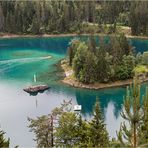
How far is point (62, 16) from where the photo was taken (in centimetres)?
16038

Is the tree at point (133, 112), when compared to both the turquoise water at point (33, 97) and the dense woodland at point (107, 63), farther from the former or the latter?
the dense woodland at point (107, 63)

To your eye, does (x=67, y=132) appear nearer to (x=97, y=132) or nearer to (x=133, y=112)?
(x=97, y=132)

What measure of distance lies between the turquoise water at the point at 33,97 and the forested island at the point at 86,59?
0.62m

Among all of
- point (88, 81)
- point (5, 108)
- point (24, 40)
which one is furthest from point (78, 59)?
point (24, 40)

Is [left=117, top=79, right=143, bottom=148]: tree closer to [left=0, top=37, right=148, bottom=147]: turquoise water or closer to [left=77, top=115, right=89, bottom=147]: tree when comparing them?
[left=77, top=115, right=89, bottom=147]: tree

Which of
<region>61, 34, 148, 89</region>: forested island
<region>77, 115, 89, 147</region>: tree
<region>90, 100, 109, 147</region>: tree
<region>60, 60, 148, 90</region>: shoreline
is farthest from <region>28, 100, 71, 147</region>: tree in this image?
<region>61, 34, 148, 89</region>: forested island

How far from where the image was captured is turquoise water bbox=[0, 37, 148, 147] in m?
65.9

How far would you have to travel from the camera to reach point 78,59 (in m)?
91.4

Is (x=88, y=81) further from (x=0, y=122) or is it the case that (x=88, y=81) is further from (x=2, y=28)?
(x=2, y=28)

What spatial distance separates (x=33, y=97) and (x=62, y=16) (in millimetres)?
82535

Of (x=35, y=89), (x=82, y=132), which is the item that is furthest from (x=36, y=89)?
(x=82, y=132)

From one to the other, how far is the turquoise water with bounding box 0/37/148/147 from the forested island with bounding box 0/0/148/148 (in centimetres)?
62

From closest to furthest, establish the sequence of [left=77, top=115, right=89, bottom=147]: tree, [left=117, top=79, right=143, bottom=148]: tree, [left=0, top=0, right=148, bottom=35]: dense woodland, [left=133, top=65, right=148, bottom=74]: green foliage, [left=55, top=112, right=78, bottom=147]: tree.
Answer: [left=117, top=79, right=143, bottom=148]: tree, [left=77, top=115, right=89, bottom=147]: tree, [left=55, top=112, right=78, bottom=147]: tree, [left=133, top=65, right=148, bottom=74]: green foliage, [left=0, top=0, right=148, bottom=35]: dense woodland

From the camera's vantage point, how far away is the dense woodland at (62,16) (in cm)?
15875
